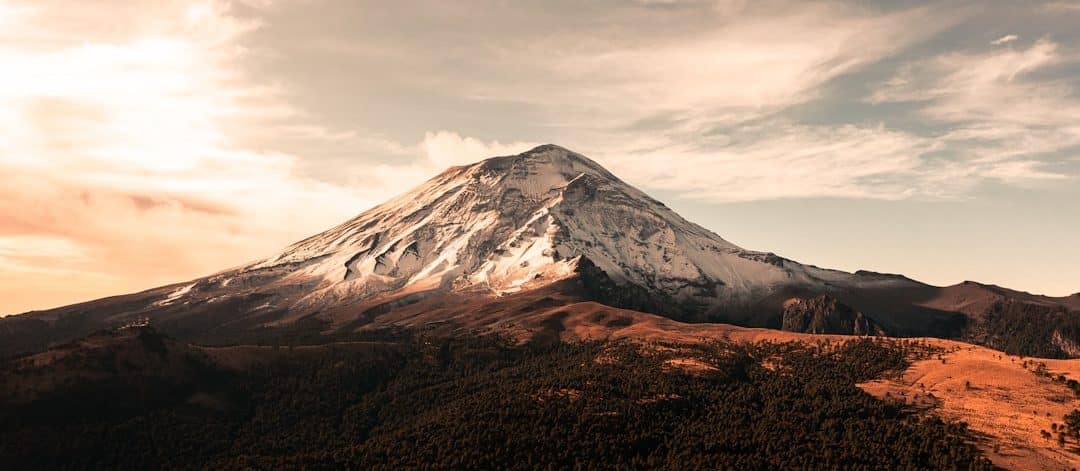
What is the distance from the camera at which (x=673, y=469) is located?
656 ft

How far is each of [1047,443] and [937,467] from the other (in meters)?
31.8

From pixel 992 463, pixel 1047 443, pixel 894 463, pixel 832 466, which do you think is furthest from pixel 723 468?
pixel 1047 443

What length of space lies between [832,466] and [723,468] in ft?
89.8

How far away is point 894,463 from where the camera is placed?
7746 inches

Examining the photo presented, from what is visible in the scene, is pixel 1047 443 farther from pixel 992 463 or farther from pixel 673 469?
pixel 673 469

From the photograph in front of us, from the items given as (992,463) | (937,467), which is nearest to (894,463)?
(937,467)

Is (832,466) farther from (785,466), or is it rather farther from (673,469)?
(673,469)

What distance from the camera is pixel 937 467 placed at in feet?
629

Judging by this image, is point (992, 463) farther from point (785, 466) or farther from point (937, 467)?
point (785, 466)

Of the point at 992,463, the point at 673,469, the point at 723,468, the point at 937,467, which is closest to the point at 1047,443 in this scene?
the point at 992,463

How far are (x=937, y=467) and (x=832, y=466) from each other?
25.1m

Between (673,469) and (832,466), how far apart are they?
40364 millimetres

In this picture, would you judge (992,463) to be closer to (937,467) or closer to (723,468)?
(937,467)

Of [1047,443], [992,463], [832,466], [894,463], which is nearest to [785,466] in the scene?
[832,466]
